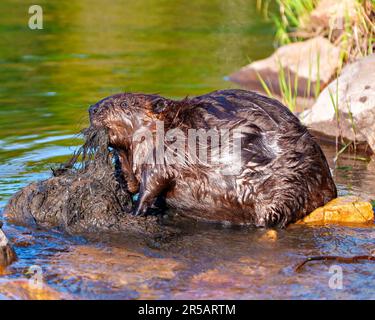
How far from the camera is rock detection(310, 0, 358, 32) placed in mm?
8609

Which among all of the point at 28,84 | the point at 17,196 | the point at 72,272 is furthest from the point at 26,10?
the point at 72,272

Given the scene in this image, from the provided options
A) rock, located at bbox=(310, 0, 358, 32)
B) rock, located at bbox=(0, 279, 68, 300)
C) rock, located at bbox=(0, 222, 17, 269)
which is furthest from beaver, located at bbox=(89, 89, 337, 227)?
rock, located at bbox=(310, 0, 358, 32)

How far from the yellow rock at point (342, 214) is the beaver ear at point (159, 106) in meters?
1.20

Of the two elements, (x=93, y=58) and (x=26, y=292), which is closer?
(x=26, y=292)

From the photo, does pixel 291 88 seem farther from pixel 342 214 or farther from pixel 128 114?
pixel 128 114

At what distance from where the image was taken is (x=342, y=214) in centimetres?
568

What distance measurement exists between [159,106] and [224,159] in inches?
22.7

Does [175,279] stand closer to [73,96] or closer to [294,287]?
[294,287]

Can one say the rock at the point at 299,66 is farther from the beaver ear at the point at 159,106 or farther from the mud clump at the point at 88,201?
the mud clump at the point at 88,201

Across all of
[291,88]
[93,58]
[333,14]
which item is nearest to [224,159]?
[333,14]

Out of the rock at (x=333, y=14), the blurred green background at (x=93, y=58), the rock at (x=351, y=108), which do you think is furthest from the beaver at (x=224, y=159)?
the rock at (x=333, y=14)

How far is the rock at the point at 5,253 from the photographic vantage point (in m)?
4.89

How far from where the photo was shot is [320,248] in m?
5.23
